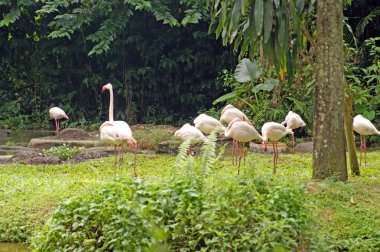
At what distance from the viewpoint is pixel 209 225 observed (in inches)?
172

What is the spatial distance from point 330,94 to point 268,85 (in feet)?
19.3

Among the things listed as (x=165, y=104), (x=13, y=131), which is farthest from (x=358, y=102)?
(x=13, y=131)

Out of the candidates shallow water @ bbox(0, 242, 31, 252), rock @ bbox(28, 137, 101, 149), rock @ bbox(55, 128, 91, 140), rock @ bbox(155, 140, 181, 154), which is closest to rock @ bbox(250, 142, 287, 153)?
rock @ bbox(155, 140, 181, 154)

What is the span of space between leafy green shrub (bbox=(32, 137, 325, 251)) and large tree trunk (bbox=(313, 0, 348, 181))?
1725 mm

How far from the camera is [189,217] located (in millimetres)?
4418

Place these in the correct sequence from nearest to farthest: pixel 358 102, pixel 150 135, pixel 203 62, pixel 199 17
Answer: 1. pixel 150 135
2. pixel 358 102
3. pixel 199 17
4. pixel 203 62

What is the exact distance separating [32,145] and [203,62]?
5.61 m

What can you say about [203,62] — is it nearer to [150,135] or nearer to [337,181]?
[150,135]

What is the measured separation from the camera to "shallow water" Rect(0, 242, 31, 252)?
5.58 meters

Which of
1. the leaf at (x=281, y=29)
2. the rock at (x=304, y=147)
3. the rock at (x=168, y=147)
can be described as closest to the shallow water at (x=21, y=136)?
the rock at (x=168, y=147)

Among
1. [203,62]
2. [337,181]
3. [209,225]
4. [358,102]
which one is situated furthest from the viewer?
[203,62]

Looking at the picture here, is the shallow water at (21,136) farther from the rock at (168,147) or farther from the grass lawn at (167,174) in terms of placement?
the grass lawn at (167,174)

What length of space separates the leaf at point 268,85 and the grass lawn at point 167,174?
3.44 meters

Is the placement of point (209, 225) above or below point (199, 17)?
below
